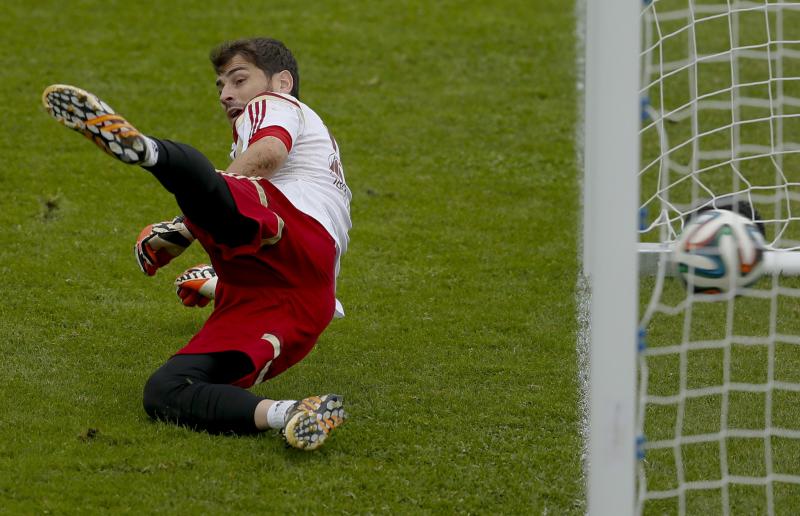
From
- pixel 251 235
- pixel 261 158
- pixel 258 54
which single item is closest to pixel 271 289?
pixel 251 235

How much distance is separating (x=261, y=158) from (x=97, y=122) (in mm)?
719

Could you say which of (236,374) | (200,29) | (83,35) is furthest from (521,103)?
(236,374)

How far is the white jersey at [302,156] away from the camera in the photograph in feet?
14.8

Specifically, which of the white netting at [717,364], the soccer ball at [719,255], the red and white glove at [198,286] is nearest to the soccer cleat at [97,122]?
the red and white glove at [198,286]

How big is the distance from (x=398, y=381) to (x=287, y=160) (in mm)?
1039

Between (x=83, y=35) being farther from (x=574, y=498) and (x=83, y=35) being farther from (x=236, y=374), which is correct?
(x=574, y=498)

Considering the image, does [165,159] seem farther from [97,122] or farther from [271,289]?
[271,289]

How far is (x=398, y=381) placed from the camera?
4.99 m

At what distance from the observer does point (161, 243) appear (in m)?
4.91

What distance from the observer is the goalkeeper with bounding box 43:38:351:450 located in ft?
13.3

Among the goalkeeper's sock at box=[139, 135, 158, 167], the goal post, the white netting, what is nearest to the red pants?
the goalkeeper's sock at box=[139, 135, 158, 167]

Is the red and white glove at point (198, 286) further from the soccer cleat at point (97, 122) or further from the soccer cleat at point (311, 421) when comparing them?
the soccer cleat at point (97, 122)

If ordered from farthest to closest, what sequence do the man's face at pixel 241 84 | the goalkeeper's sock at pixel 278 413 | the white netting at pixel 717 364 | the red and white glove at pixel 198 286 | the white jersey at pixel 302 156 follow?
1. the red and white glove at pixel 198 286
2. the man's face at pixel 241 84
3. the white jersey at pixel 302 156
4. the goalkeeper's sock at pixel 278 413
5. the white netting at pixel 717 364

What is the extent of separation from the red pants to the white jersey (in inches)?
3.3
